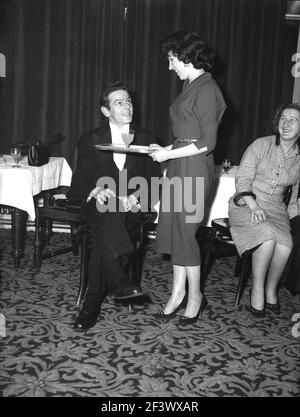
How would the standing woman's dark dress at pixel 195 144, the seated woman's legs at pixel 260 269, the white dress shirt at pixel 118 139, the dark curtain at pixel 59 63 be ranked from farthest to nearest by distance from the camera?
the dark curtain at pixel 59 63 → the white dress shirt at pixel 118 139 → the seated woman's legs at pixel 260 269 → the standing woman's dark dress at pixel 195 144

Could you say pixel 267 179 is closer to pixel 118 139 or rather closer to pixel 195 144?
pixel 195 144

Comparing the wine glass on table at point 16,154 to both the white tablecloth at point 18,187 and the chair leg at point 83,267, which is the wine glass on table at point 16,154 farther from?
the chair leg at point 83,267

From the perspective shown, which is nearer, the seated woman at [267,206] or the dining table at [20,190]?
the seated woman at [267,206]

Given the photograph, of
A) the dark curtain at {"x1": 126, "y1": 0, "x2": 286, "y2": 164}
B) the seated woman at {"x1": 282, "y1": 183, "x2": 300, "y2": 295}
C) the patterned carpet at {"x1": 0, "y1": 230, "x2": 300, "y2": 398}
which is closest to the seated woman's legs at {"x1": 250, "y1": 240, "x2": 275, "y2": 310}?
the patterned carpet at {"x1": 0, "y1": 230, "x2": 300, "y2": 398}

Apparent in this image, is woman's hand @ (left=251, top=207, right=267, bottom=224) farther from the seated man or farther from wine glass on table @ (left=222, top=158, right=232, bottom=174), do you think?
wine glass on table @ (left=222, top=158, right=232, bottom=174)

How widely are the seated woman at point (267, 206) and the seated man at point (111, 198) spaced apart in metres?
0.57

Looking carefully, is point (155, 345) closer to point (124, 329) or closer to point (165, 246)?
point (124, 329)

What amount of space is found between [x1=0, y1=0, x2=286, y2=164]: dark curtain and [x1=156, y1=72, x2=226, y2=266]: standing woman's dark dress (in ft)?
7.37

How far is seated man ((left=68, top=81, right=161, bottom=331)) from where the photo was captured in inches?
96.9

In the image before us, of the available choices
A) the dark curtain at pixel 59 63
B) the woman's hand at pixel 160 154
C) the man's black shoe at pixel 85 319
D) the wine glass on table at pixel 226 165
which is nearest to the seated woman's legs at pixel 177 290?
the man's black shoe at pixel 85 319

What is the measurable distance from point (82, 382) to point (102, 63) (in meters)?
3.29

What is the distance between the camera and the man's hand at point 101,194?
255cm

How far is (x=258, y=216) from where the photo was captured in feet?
8.86
